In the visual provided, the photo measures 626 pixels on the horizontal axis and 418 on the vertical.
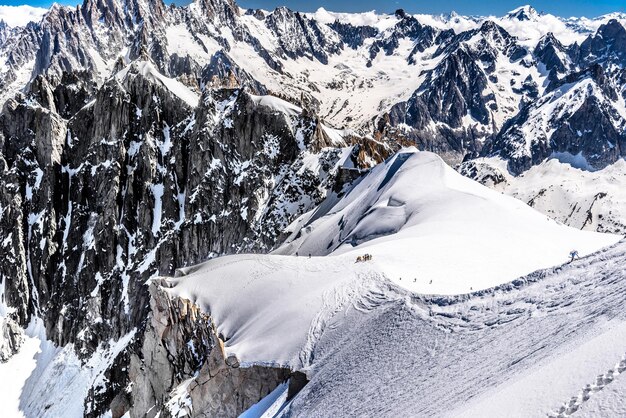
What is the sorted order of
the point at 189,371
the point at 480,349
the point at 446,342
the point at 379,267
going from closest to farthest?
the point at 480,349 → the point at 446,342 → the point at 379,267 → the point at 189,371

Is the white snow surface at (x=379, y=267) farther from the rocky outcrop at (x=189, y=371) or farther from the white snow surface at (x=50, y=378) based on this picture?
the white snow surface at (x=50, y=378)

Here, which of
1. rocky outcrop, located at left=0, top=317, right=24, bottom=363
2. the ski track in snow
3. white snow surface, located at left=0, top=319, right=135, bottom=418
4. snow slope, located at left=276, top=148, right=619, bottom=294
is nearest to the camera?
the ski track in snow

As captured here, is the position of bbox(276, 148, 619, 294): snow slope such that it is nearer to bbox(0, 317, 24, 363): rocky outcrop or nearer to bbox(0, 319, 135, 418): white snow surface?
bbox(0, 319, 135, 418): white snow surface

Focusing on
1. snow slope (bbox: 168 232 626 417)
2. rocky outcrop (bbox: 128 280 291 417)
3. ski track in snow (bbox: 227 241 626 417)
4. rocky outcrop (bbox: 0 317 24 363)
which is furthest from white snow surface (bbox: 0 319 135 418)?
ski track in snow (bbox: 227 241 626 417)

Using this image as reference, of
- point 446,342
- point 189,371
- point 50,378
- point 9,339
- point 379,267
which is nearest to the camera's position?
point 446,342

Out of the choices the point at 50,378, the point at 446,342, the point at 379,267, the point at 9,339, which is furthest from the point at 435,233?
the point at 9,339

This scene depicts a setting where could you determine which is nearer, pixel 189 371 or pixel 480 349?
pixel 480 349

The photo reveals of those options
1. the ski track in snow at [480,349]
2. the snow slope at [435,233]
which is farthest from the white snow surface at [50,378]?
the ski track in snow at [480,349]

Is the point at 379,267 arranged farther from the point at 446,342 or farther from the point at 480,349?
the point at 480,349

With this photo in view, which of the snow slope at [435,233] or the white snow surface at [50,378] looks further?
the white snow surface at [50,378]

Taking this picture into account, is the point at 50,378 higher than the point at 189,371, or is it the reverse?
the point at 50,378
